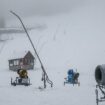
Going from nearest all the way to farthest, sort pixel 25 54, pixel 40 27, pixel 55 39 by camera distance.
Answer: pixel 25 54 < pixel 55 39 < pixel 40 27

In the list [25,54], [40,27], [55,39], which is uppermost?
[40,27]

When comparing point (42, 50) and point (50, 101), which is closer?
point (50, 101)

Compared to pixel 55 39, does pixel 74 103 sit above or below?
below

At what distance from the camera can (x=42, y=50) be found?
356ft

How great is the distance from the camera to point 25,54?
77.0m

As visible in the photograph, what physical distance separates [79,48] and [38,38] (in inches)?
1081

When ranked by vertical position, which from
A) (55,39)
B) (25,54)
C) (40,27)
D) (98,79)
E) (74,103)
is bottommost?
(74,103)

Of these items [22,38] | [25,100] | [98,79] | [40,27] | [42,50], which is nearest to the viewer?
[98,79]

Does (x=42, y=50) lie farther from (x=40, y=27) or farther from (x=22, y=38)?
(x=40, y=27)

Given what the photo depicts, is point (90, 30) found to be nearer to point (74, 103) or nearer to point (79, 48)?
point (79, 48)

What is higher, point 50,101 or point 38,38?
point 38,38

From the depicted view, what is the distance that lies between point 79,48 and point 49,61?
70.0ft

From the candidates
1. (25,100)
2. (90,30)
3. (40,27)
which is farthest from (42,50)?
(25,100)

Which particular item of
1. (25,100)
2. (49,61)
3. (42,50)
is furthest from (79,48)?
(25,100)
